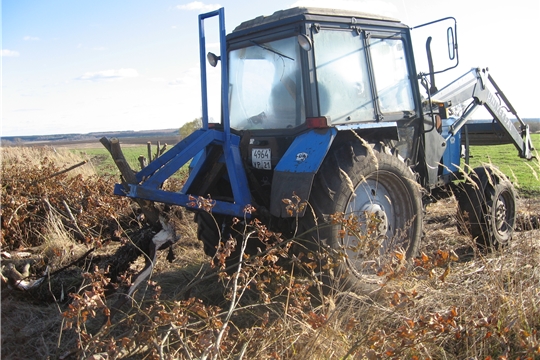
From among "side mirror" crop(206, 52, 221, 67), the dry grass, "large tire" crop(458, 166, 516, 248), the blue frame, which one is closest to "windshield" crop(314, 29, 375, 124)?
the blue frame

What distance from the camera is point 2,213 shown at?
5.87 metres

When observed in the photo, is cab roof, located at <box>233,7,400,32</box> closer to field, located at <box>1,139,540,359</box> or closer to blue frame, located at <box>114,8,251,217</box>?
blue frame, located at <box>114,8,251,217</box>

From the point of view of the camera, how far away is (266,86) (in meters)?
4.66

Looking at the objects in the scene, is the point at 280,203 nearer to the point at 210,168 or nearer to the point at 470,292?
the point at 210,168

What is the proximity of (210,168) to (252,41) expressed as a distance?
1.20 metres

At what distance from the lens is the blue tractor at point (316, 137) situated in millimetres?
3957

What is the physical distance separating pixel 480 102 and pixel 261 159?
3.09 m

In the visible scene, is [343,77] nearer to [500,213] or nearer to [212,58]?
[212,58]

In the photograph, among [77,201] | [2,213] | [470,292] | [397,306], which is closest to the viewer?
[397,306]

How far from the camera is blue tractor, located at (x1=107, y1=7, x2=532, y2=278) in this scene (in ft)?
13.0

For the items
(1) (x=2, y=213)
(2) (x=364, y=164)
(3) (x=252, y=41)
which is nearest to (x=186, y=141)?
(3) (x=252, y=41)

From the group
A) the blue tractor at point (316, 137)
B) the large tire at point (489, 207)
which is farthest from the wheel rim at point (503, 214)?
the blue tractor at point (316, 137)

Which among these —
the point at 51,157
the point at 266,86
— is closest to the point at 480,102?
the point at 266,86

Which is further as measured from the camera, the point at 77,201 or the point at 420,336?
the point at 77,201
